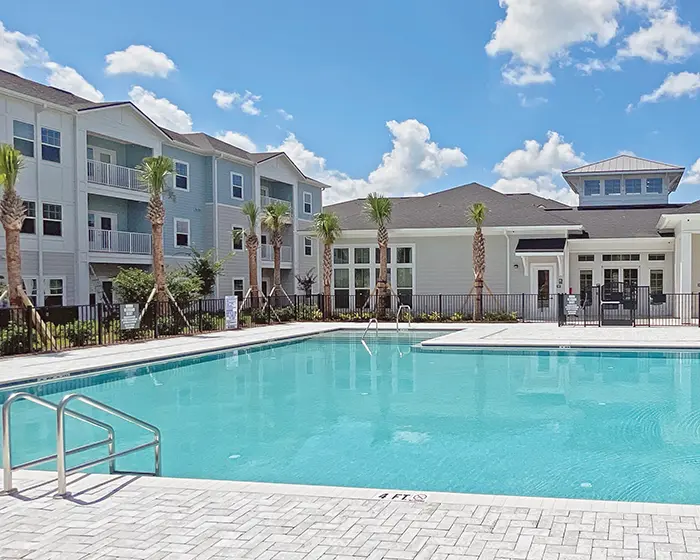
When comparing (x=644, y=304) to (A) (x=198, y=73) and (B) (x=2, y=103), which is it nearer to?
(A) (x=198, y=73)

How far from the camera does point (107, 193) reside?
27.3 m

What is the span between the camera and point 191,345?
18.7 meters

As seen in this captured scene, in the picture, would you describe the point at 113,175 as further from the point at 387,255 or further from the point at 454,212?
the point at 454,212

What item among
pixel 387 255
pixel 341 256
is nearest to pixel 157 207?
pixel 341 256

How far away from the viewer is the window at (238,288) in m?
34.1

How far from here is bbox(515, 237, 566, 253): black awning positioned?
2725 cm

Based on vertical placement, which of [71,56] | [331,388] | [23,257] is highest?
[71,56]

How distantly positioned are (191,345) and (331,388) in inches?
263

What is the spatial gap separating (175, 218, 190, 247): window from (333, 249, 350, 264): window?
662cm

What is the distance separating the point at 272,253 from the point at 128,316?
1688cm

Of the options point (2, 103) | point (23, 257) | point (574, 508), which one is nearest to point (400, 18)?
point (2, 103)

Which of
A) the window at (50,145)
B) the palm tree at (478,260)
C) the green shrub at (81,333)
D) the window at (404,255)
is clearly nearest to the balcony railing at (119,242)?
the window at (50,145)

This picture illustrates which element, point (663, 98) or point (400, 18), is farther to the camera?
point (663, 98)

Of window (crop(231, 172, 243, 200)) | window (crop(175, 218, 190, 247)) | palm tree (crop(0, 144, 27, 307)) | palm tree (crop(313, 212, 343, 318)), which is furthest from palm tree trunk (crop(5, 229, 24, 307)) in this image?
window (crop(231, 172, 243, 200))
